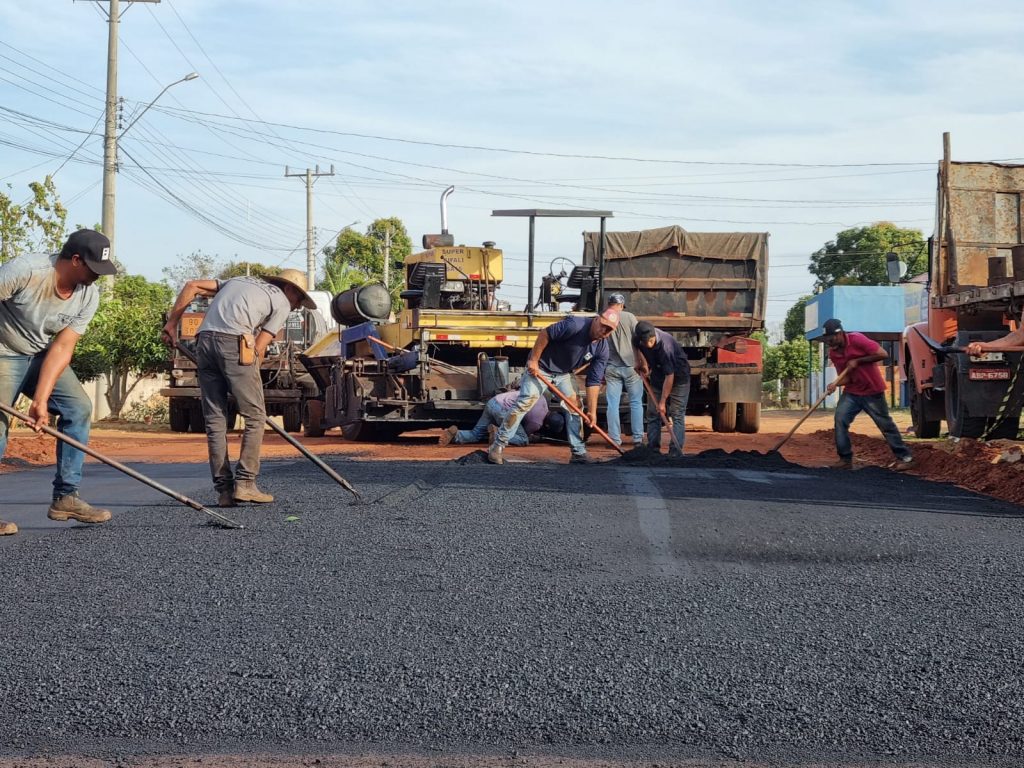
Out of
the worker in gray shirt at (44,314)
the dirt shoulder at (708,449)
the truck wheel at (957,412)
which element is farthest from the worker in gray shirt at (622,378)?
the worker in gray shirt at (44,314)

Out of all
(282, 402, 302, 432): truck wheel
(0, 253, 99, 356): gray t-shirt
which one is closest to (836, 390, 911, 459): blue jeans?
(0, 253, 99, 356): gray t-shirt

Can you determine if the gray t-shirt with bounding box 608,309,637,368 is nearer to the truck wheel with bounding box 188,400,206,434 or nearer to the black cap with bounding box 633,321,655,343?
the black cap with bounding box 633,321,655,343

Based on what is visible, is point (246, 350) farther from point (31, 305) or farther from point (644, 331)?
point (644, 331)

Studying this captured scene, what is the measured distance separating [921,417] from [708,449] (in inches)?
130

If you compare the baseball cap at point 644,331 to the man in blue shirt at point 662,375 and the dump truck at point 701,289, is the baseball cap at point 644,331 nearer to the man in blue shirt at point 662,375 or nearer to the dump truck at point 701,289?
the man in blue shirt at point 662,375

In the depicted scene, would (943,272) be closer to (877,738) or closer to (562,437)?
(562,437)

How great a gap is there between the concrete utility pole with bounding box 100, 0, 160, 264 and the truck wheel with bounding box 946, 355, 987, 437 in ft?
54.5

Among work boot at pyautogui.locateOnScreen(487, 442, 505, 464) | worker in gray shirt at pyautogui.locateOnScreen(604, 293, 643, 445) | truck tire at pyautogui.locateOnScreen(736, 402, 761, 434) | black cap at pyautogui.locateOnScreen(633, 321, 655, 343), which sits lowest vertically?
work boot at pyautogui.locateOnScreen(487, 442, 505, 464)

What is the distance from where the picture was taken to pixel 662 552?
5832 millimetres

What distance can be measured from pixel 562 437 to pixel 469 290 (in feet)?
7.13

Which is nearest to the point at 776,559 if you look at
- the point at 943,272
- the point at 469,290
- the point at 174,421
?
the point at 943,272

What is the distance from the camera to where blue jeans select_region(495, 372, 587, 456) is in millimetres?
11031

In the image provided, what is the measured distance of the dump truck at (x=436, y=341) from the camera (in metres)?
14.0

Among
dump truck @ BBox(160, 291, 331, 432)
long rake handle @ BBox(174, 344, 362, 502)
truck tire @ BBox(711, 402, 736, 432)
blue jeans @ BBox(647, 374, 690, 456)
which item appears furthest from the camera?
dump truck @ BBox(160, 291, 331, 432)
